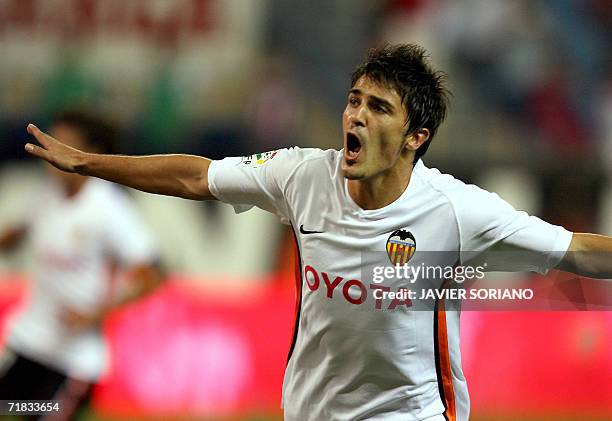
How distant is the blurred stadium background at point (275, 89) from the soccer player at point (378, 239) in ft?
15.1

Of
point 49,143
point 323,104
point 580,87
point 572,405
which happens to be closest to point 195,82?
point 323,104

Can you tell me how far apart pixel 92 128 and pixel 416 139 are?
243 cm

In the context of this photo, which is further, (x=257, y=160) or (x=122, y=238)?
(x=122, y=238)

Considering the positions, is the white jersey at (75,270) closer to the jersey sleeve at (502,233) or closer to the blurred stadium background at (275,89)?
the blurred stadium background at (275,89)

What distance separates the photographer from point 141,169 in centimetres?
398

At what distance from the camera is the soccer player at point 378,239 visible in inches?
150

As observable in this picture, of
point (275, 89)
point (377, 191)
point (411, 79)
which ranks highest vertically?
point (275, 89)

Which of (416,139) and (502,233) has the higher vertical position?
(416,139)

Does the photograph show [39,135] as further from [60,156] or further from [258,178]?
[258,178]

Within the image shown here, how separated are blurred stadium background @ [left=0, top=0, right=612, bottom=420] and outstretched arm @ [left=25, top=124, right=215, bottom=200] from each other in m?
4.52

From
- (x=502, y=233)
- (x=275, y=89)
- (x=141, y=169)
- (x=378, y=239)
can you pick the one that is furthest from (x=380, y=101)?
(x=275, y=89)

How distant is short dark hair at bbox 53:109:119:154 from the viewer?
19.1 ft

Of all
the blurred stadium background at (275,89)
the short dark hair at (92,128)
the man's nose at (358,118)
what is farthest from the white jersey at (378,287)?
the blurred stadium background at (275,89)

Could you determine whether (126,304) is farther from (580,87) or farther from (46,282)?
(580,87)
